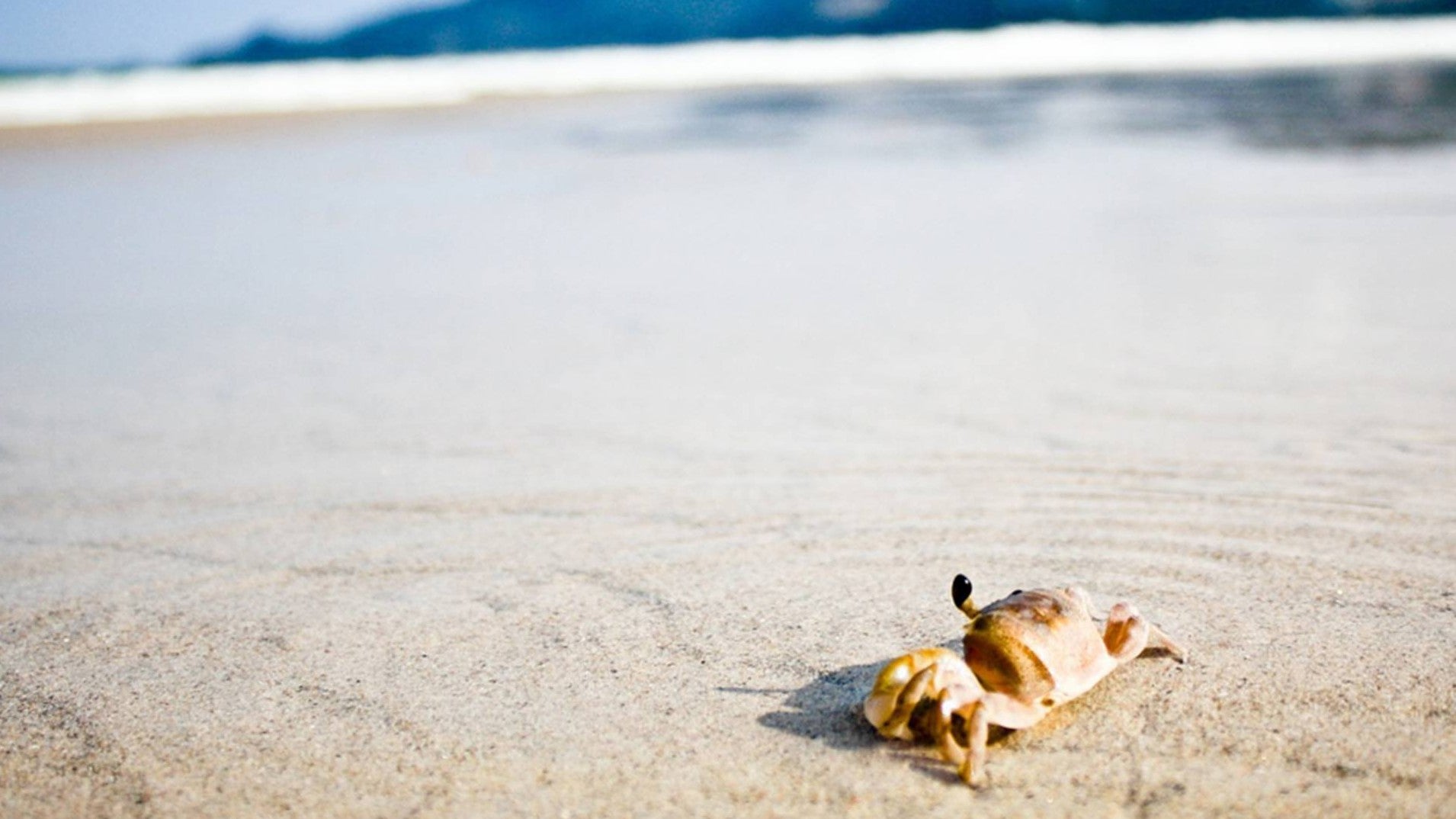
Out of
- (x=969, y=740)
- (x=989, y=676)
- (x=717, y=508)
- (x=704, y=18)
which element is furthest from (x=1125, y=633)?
(x=704, y=18)

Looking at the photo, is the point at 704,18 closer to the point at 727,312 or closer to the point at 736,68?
the point at 736,68

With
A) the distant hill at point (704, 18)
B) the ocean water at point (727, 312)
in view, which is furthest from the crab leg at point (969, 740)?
the distant hill at point (704, 18)

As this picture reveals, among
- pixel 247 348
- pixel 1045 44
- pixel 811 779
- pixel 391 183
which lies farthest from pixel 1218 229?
pixel 1045 44

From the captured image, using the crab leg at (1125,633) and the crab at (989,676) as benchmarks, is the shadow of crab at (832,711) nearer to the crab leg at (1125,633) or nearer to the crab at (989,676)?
the crab at (989,676)

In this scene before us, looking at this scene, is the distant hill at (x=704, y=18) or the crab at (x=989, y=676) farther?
the distant hill at (x=704, y=18)

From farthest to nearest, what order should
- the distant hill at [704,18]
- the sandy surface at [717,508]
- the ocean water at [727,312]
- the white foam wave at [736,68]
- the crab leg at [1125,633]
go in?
the distant hill at [704,18], the white foam wave at [736,68], the ocean water at [727,312], the crab leg at [1125,633], the sandy surface at [717,508]

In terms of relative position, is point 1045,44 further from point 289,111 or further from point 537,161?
point 537,161
